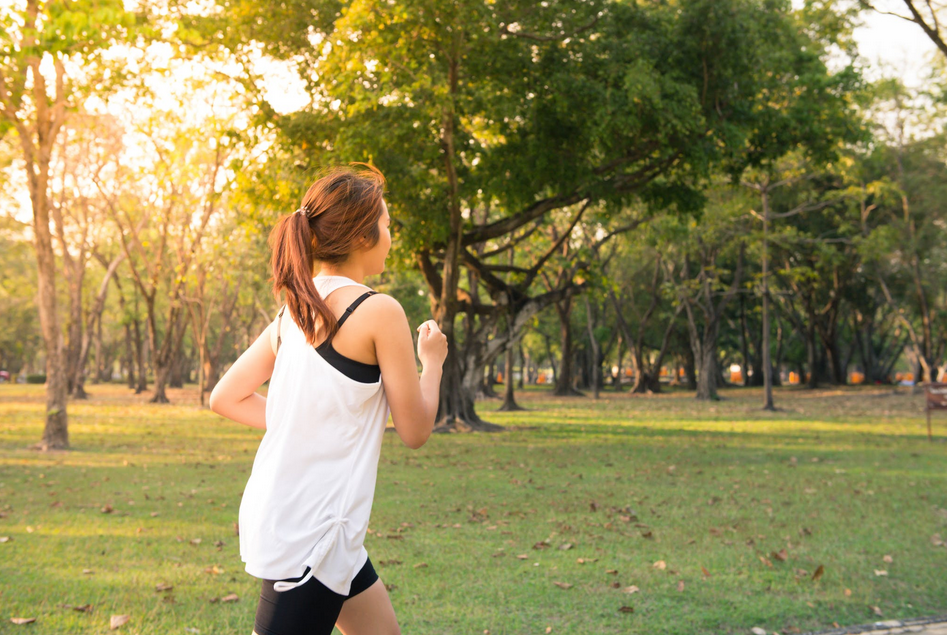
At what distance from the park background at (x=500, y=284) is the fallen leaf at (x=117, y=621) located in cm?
14

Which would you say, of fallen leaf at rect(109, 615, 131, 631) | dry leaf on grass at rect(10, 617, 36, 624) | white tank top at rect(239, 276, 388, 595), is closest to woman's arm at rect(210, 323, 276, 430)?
white tank top at rect(239, 276, 388, 595)

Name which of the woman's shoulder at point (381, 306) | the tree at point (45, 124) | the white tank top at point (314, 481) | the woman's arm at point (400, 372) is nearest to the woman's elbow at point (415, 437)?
the woman's arm at point (400, 372)

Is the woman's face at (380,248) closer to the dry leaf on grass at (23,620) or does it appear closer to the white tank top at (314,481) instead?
the white tank top at (314,481)

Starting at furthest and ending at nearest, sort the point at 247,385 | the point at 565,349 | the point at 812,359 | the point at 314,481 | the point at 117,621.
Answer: the point at 812,359 < the point at 565,349 < the point at 117,621 < the point at 247,385 < the point at 314,481

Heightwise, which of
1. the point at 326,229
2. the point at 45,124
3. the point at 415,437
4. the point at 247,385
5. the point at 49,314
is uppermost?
the point at 45,124

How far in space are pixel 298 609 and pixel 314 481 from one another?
35 centimetres

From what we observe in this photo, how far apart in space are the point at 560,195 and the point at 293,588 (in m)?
16.9

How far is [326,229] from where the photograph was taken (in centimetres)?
233

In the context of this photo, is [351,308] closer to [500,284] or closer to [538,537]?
[538,537]

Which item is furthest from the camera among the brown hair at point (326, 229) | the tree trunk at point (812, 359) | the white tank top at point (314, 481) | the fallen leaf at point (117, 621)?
the tree trunk at point (812, 359)

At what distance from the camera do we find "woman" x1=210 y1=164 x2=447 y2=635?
2105 millimetres

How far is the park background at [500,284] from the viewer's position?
20.0 ft

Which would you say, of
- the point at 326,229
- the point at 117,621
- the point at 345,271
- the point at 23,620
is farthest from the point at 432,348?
the point at 23,620

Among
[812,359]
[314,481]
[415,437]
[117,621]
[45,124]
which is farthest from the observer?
[812,359]
